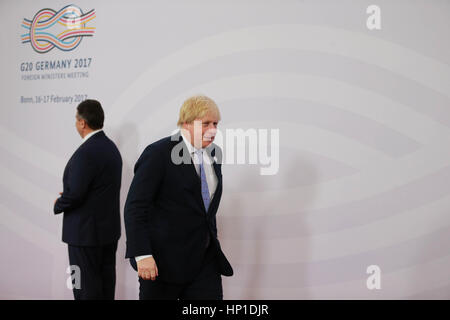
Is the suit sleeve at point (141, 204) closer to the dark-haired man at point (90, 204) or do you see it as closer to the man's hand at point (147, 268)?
the man's hand at point (147, 268)

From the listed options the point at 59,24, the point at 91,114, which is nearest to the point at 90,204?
the point at 91,114

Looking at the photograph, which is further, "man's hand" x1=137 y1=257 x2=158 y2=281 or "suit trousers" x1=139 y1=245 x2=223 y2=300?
"suit trousers" x1=139 y1=245 x2=223 y2=300

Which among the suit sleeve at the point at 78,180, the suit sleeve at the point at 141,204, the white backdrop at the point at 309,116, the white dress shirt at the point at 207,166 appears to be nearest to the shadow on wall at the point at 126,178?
the white backdrop at the point at 309,116

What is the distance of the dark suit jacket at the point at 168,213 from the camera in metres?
1.78

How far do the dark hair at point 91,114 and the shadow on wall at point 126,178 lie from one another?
0.56 m

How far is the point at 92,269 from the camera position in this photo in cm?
241

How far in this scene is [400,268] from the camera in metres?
2.62

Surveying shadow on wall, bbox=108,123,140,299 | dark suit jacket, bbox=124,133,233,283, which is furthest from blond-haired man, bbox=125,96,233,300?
shadow on wall, bbox=108,123,140,299

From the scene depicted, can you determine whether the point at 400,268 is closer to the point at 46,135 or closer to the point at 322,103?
the point at 322,103

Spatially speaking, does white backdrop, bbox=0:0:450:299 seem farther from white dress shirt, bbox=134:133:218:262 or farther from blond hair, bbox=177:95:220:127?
blond hair, bbox=177:95:220:127

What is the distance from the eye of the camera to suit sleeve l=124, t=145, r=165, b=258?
177 cm

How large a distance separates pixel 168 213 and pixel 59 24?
214 cm

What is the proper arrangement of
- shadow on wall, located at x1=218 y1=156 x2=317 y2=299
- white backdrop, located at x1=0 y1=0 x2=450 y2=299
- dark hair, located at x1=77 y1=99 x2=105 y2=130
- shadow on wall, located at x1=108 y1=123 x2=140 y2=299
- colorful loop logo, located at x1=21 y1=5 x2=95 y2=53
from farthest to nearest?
colorful loop logo, located at x1=21 y1=5 x2=95 y2=53, shadow on wall, located at x1=108 y1=123 x2=140 y2=299, shadow on wall, located at x1=218 y1=156 x2=317 y2=299, white backdrop, located at x1=0 y1=0 x2=450 y2=299, dark hair, located at x1=77 y1=99 x2=105 y2=130

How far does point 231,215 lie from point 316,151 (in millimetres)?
720
